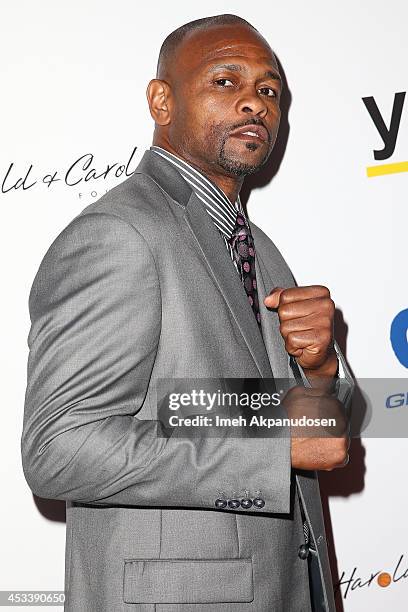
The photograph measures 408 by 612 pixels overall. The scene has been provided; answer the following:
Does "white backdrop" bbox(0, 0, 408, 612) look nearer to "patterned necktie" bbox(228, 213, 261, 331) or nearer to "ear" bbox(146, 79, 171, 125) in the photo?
"ear" bbox(146, 79, 171, 125)

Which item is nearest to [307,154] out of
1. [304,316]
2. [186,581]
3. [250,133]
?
[250,133]

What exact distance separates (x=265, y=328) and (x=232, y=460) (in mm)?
309

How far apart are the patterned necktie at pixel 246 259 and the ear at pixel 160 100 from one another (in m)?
0.22

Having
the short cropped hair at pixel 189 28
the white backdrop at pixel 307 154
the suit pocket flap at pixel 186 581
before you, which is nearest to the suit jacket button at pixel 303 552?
the suit pocket flap at pixel 186 581

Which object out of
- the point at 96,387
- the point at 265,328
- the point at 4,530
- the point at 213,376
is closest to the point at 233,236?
the point at 265,328

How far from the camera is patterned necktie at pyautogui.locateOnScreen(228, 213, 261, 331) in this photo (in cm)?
132

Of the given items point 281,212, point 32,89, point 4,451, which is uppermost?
point 32,89

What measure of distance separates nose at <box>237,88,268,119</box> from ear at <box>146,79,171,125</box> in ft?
0.43

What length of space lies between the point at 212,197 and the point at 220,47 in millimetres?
257

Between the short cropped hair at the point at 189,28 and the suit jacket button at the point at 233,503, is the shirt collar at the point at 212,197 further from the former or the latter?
the suit jacket button at the point at 233,503

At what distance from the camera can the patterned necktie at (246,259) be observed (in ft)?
4.32

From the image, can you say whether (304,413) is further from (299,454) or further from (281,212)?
(281,212)

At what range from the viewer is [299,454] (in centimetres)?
106

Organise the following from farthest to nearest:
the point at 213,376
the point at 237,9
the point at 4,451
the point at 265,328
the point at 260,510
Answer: the point at 237,9, the point at 4,451, the point at 265,328, the point at 213,376, the point at 260,510
